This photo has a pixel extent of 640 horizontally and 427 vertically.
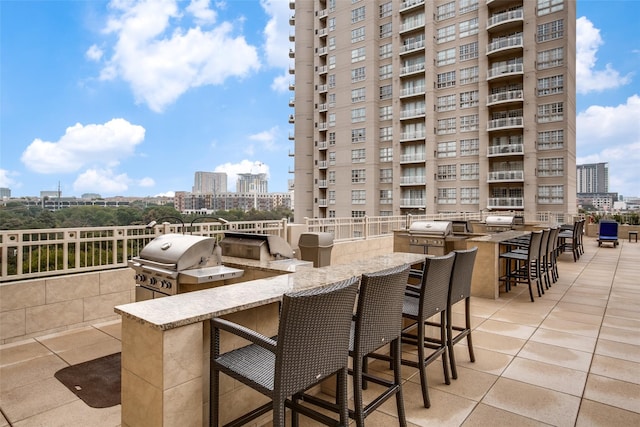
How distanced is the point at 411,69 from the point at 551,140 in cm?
1237

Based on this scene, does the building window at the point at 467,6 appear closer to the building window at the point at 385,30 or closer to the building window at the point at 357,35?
the building window at the point at 385,30

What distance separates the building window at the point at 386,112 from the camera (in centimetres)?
3238

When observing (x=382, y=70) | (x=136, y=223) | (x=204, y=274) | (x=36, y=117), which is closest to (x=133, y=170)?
(x=36, y=117)

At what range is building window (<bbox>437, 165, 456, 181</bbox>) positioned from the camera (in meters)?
29.7

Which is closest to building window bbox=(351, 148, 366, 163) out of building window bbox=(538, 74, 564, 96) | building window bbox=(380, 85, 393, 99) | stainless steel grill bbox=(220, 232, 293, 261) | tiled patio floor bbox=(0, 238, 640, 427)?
building window bbox=(380, 85, 393, 99)

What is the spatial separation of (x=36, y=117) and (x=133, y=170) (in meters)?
10.4

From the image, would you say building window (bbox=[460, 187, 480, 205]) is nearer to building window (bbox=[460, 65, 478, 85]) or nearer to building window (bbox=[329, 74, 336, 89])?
building window (bbox=[460, 65, 478, 85])

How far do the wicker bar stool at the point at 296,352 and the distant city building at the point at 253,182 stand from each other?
4040 centimetres

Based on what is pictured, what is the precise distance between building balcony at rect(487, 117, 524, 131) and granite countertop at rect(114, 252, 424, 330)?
1086 inches

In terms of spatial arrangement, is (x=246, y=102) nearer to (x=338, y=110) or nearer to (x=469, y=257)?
(x=338, y=110)

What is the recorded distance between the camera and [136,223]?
5.01m

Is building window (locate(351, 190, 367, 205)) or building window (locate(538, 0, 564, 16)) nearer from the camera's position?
building window (locate(538, 0, 564, 16))

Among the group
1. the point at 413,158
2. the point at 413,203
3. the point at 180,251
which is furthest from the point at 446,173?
the point at 180,251

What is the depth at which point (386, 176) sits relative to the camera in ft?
108
